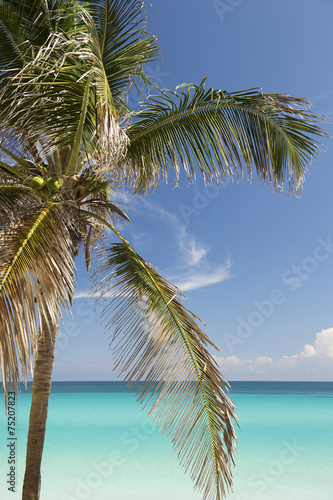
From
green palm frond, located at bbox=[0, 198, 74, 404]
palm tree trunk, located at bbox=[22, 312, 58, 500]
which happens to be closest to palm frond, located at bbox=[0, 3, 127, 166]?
green palm frond, located at bbox=[0, 198, 74, 404]

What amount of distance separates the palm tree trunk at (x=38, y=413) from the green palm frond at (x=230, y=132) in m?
2.27

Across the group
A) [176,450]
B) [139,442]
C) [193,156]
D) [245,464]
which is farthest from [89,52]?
[139,442]

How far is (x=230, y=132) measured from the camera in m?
4.27

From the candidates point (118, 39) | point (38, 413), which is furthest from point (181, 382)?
point (118, 39)

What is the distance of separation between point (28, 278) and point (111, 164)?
178 cm

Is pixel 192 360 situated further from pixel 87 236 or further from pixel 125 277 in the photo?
pixel 87 236

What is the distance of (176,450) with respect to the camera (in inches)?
134

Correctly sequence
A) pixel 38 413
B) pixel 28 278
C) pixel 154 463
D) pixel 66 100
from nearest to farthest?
pixel 28 278 < pixel 66 100 < pixel 38 413 < pixel 154 463

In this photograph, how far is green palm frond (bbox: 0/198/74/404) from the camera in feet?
7.59

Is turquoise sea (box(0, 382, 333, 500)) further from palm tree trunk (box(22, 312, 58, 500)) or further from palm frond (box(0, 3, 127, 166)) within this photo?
palm frond (box(0, 3, 127, 166))

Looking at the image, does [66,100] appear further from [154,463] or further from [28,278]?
[154,463]

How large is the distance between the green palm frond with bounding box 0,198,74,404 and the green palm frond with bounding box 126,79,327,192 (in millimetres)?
1760

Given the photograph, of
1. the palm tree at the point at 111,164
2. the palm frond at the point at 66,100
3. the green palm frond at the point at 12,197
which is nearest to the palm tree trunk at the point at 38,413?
the palm tree at the point at 111,164

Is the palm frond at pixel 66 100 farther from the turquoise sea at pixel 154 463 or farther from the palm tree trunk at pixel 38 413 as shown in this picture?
the turquoise sea at pixel 154 463
